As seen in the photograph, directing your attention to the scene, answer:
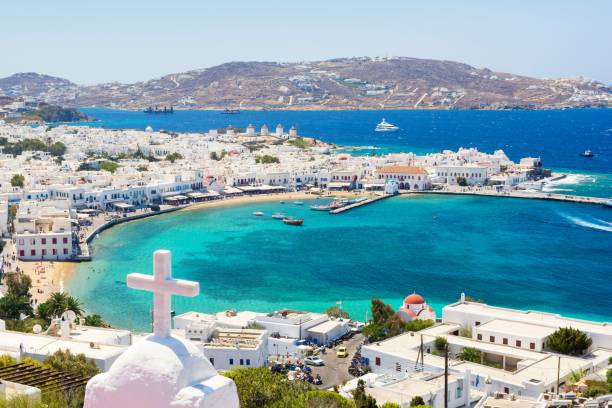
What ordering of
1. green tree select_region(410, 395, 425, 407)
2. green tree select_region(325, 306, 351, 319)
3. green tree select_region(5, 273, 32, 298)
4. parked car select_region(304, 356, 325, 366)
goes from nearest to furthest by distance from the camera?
green tree select_region(410, 395, 425, 407)
parked car select_region(304, 356, 325, 366)
green tree select_region(325, 306, 351, 319)
green tree select_region(5, 273, 32, 298)

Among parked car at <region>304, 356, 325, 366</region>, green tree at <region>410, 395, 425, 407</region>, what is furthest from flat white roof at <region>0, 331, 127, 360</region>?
green tree at <region>410, 395, 425, 407</region>

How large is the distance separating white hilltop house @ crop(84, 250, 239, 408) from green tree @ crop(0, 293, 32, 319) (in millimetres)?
20981

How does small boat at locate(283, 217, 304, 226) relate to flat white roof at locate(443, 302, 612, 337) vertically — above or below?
below

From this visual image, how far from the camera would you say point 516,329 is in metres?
22.2

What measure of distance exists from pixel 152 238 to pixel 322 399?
3222cm

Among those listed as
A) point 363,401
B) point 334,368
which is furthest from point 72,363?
point 334,368

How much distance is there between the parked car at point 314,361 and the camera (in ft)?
72.9

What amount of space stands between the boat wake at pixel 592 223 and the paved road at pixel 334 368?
2892 centimetres

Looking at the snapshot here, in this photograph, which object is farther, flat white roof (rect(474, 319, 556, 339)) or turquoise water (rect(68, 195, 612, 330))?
turquoise water (rect(68, 195, 612, 330))

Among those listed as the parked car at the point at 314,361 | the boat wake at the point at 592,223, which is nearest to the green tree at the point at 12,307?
the parked car at the point at 314,361

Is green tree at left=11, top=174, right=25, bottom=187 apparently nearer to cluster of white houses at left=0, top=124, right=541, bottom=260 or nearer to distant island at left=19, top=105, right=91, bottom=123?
cluster of white houses at left=0, top=124, right=541, bottom=260

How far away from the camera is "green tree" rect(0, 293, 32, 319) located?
25719 millimetres

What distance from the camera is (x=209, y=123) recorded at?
158 meters

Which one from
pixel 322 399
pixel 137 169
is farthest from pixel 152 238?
pixel 322 399
